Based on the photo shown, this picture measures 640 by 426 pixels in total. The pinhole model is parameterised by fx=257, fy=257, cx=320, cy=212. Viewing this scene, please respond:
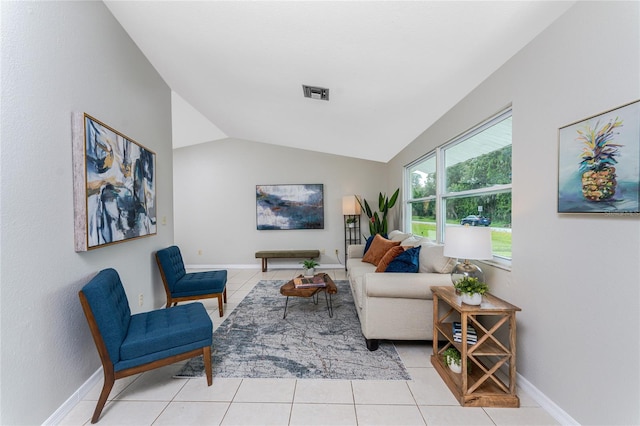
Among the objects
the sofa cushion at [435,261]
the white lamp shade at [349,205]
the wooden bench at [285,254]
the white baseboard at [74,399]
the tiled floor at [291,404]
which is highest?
the white lamp shade at [349,205]

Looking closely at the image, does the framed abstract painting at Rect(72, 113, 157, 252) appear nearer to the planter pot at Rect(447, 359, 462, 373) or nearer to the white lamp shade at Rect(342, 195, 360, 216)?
the planter pot at Rect(447, 359, 462, 373)

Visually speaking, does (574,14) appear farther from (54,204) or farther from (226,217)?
(226,217)

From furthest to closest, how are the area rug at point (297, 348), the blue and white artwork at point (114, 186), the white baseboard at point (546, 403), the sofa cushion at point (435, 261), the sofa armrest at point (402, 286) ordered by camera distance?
the sofa cushion at point (435, 261) < the sofa armrest at point (402, 286) < the area rug at point (297, 348) < the blue and white artwork at point (114, 186) < the white baseboard at point (546, 403)

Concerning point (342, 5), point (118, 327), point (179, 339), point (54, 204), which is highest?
point (342, 5)

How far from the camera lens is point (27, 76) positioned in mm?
1427

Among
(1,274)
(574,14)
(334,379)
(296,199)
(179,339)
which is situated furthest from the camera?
(296,199)

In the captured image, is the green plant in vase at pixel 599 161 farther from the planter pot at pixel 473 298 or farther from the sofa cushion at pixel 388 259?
the sofa cushion at pixel 388 259

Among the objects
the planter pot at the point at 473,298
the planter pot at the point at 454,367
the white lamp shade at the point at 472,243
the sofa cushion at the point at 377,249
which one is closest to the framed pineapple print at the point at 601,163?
the white lamp shade at the point at 472,243

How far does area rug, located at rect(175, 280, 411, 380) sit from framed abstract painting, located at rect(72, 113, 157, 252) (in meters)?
1.27

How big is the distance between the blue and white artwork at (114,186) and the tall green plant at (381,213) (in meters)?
3.84

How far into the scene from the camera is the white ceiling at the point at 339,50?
160 cm

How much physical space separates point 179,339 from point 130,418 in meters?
0.48

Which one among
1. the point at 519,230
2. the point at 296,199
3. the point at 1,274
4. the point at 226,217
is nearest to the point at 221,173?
the point at 226,217

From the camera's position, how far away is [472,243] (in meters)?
1.81
